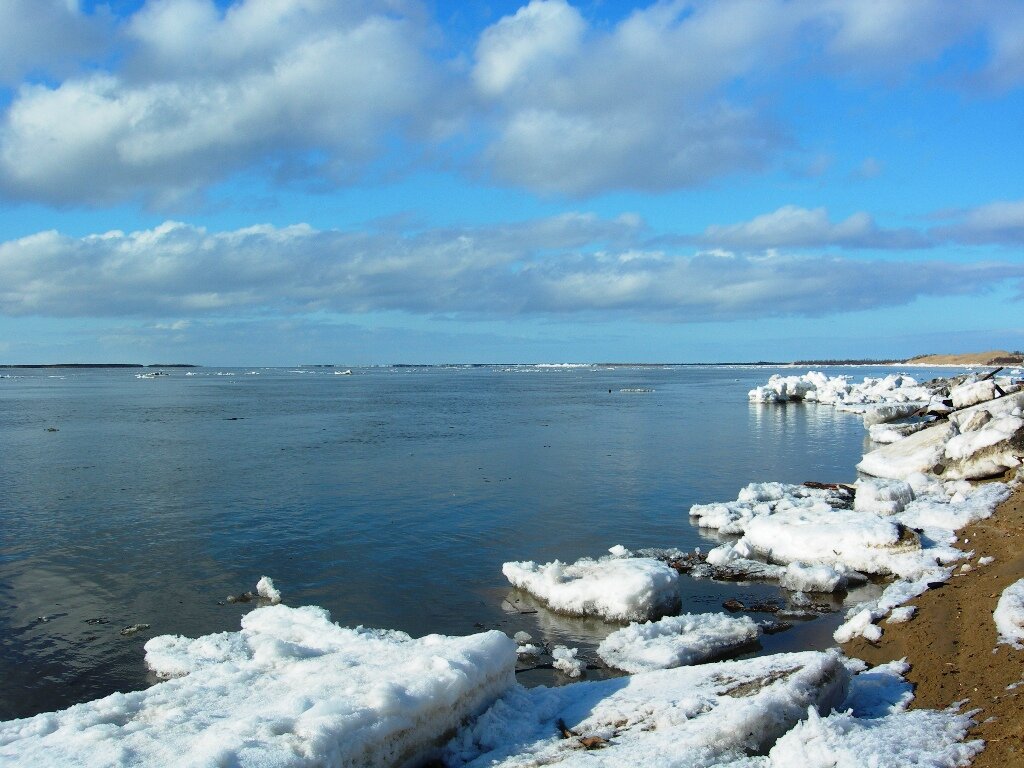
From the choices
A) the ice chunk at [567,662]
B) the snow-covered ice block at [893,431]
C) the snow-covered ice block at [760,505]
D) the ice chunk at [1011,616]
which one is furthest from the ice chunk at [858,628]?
the snow-covered ice block at [893,431]

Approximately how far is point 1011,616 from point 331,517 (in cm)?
1320

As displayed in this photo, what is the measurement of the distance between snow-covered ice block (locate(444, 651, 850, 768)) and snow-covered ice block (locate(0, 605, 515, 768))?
0.38m

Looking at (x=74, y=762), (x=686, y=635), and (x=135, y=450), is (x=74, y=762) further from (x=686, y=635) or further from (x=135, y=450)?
(x=135, y=450)

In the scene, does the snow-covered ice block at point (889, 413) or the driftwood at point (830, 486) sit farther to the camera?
the snow-covered ice block at point (889, 413)

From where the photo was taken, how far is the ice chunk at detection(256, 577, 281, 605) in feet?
39.0

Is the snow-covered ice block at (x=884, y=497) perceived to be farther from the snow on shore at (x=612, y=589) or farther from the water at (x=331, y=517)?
the snow on shore at (x=612, y=589)

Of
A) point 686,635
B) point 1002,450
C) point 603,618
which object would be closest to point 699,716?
point 686,635

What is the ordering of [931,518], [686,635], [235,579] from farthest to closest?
[931,518], [235,579], [686,635]

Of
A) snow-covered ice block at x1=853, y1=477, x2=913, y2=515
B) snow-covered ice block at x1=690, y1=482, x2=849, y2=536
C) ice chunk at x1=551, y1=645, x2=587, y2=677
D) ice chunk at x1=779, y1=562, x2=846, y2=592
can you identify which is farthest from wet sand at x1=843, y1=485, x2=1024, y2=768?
snow-covered ice block at x1=690, y1=482, x2=849, y2=536

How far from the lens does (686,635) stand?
31.7ft

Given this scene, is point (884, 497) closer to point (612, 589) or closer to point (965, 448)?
point (965, 448)

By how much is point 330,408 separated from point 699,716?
155 feet

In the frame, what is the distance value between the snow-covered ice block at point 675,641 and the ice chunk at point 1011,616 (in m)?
2.75

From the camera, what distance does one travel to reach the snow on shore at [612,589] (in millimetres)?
10812
